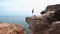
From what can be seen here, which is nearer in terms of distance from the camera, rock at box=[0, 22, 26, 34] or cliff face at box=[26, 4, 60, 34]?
cliff face at box=[26, 4, 60, 34]

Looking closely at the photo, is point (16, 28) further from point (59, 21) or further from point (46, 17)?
point (59, 21)

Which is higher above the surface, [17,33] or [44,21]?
[44,21]

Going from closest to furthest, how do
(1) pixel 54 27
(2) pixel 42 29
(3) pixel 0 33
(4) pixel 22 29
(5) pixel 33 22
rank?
(1) pixel 54 27 < (2) pixel 42 29 < (5) pixel 33 22 < (3) pixel 0 33 < (4) pixel 22 29

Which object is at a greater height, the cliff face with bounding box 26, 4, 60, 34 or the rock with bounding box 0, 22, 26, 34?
the cliff face with bounding box 26, 4, 60, 34

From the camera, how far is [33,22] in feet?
53.6

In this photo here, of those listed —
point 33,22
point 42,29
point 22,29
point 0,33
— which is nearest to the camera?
point 42,29

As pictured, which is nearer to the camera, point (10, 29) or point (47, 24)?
point (47, 24)

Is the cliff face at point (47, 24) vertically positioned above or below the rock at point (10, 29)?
above

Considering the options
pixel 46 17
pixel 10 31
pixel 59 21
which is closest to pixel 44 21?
pixel 46 17

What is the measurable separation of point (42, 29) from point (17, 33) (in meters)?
3.81

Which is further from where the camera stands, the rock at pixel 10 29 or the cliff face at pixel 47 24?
the rock at pixel 10 29

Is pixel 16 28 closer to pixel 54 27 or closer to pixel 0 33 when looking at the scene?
pixel 0 33

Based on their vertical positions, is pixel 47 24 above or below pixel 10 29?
above

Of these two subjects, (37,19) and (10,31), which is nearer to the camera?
(37,19)
